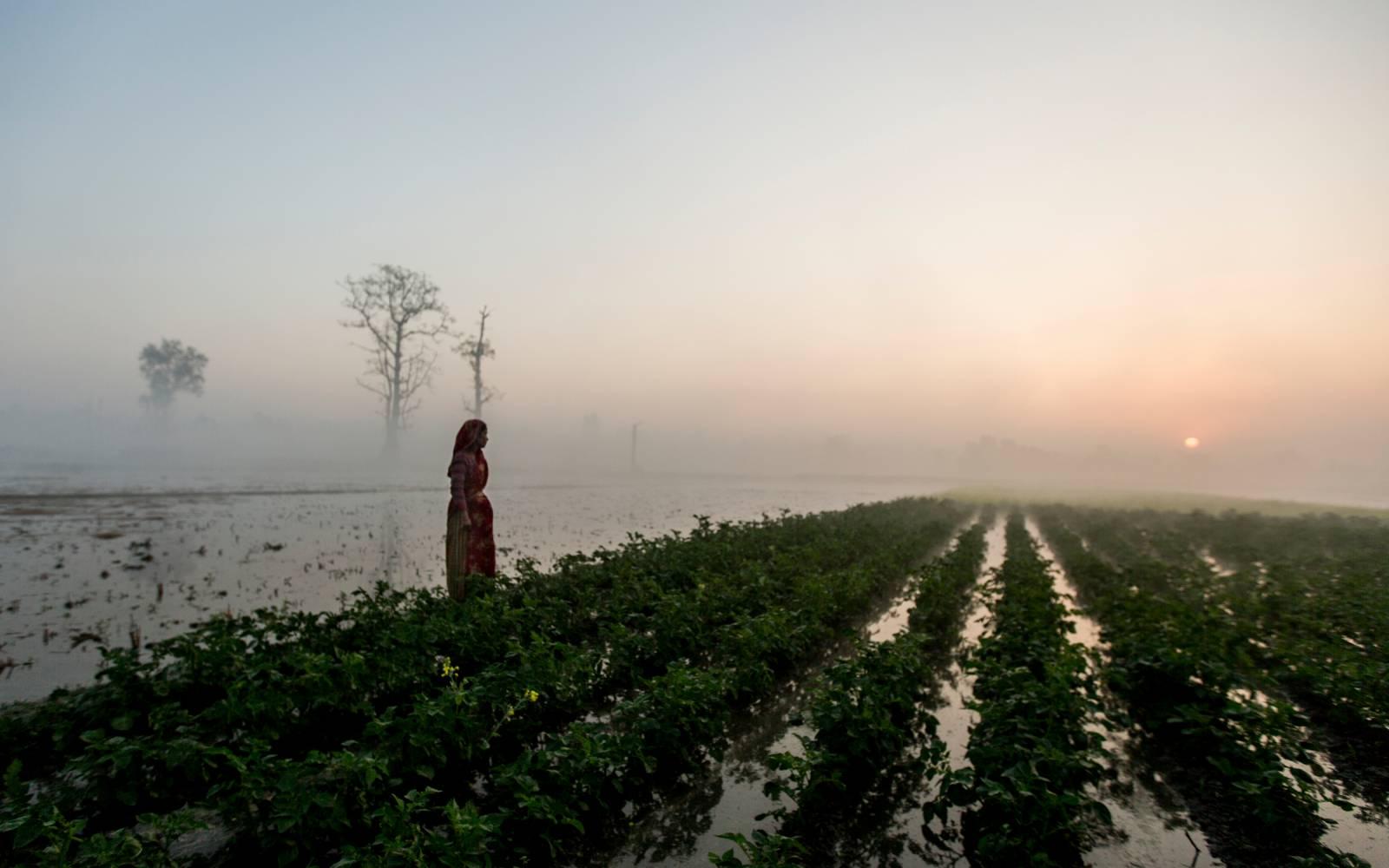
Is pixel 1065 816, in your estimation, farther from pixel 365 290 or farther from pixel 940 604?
pixel 365 290

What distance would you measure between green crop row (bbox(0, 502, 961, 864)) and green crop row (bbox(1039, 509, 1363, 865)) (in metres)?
4.13

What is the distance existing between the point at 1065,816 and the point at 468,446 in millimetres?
9638

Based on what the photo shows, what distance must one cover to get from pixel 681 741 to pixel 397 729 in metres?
2.45

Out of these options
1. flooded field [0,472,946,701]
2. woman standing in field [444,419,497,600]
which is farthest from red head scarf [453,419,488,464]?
flooded field [0,472,946,701]

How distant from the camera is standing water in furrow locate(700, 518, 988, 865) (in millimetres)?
4711

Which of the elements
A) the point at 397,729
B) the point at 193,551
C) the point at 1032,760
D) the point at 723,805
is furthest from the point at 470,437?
the point at 193,551

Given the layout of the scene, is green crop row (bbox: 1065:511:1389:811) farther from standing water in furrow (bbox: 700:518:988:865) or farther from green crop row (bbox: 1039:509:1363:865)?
standing water in furrow (bbox: 700:518:988:865)

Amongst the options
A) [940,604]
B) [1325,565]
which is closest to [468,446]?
[940,604]

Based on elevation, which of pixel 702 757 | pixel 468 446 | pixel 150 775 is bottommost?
pixel 702 757

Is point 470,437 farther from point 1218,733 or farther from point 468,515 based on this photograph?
point 1218,733

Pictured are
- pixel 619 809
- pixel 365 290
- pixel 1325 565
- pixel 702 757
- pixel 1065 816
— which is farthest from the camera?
pixel 365 290

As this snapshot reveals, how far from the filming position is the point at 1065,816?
13.7 feet

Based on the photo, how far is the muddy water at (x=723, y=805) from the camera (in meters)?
4.75

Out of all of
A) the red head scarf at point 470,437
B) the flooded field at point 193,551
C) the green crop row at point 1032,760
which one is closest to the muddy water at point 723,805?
the green crop row at point 1032,760
